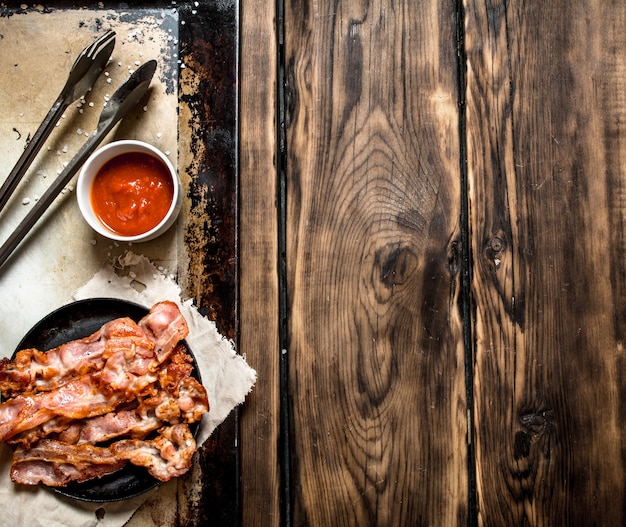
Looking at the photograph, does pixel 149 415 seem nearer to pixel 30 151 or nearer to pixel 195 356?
pixel 195 356

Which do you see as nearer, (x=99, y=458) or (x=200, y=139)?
(x=99, y=458)

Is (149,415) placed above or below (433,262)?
below

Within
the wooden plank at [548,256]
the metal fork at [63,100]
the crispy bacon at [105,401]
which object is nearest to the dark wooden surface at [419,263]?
the wooden plank at [548,256]

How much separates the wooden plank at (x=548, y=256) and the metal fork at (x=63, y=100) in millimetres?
754

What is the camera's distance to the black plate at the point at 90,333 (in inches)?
43.4

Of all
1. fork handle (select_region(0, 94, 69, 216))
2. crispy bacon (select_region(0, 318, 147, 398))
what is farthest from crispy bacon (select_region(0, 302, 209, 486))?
fork handle (select_region(0, 94, 69, 216))

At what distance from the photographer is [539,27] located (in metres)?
1.17

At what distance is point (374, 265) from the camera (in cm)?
117

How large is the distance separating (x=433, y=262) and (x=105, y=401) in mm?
704

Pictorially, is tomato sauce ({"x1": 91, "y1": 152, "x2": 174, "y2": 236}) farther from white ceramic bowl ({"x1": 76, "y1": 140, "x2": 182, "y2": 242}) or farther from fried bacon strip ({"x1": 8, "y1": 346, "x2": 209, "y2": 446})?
fried bacon strip ({"x1": 8, "y1": 346, "x2": 209, "y2": 446})

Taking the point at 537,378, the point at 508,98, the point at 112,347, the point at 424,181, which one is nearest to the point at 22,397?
the point at 112,347

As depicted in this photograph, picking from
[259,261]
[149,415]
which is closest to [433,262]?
[259,261]

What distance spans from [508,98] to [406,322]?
20.0 inches

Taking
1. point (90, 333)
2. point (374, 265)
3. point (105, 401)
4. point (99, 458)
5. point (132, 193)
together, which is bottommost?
point (99, 458)
